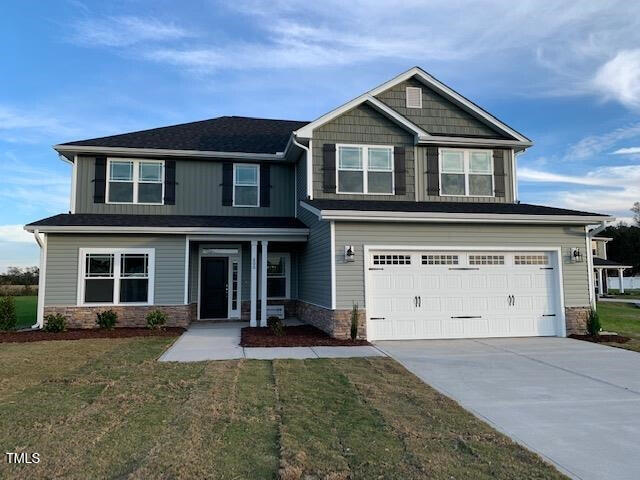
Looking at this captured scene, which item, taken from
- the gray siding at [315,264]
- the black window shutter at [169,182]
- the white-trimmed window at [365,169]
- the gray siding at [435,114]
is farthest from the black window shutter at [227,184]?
the gray siding at [435,114]

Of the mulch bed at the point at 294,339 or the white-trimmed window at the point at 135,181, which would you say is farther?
the white-trimmed window at the point at 135,181

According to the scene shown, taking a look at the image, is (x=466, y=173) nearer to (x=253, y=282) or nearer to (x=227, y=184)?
(x=253, y=282)

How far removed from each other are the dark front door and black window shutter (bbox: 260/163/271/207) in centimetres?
226

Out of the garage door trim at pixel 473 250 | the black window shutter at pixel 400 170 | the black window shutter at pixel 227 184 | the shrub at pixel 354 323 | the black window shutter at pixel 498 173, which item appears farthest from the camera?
the black window shutter at pixel 227 184

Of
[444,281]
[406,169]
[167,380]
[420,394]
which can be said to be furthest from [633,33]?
[167,380]

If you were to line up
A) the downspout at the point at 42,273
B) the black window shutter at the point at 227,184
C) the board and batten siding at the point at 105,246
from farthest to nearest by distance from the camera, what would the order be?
the black window shutter at the point at 227,184
the board and batten siding at the point at 105,246
the downspout at the point at 42,273

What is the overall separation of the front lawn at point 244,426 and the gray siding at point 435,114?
8596 mm

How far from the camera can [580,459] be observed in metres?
4.03

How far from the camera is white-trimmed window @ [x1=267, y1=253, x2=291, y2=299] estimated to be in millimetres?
15039

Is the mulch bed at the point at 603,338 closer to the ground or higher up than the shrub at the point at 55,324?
closer to the ground

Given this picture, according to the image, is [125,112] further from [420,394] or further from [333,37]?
[420,394]

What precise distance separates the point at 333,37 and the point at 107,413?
1211cm

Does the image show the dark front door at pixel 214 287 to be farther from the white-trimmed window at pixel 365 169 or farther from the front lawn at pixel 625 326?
the front lawn at pixel 625 326

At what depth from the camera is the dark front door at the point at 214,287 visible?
47.9 ft
